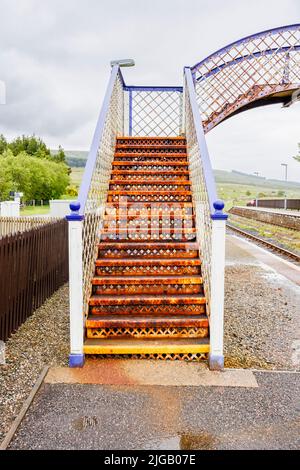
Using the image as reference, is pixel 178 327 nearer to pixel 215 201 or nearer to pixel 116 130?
pixel 215 201

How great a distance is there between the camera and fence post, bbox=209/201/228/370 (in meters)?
3.61

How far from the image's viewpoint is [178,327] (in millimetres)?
4039

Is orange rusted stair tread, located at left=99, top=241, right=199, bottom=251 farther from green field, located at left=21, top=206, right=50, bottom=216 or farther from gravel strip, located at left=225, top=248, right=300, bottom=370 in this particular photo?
green field, located at left=21, top=206, right=50, bottom=216

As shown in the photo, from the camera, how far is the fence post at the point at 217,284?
3607 mm

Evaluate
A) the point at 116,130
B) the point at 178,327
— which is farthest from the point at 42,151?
the point at 178,327

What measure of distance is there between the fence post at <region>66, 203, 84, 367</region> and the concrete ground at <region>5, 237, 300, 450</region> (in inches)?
7.3

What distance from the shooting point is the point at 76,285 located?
3.63 meters

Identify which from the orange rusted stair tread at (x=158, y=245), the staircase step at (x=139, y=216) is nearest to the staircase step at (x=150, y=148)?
the staircase step at (x=139, y=216)

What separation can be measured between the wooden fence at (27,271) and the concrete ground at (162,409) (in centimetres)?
141

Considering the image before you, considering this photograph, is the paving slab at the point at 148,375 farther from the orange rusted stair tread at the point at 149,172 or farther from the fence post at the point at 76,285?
the orange rusted stair tread at the point at 149,172

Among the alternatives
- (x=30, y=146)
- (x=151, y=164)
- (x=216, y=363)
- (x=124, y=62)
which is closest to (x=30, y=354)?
(x=216, y=363)

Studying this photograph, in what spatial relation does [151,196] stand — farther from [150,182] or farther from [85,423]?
[85,423]

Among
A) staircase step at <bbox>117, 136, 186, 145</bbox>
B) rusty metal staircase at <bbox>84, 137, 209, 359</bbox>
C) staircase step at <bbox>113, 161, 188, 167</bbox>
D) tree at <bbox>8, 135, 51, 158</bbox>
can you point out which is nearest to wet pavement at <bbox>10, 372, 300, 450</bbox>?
rusty metal staircase at <bbox>84, 137, 209, 359</bbox>
